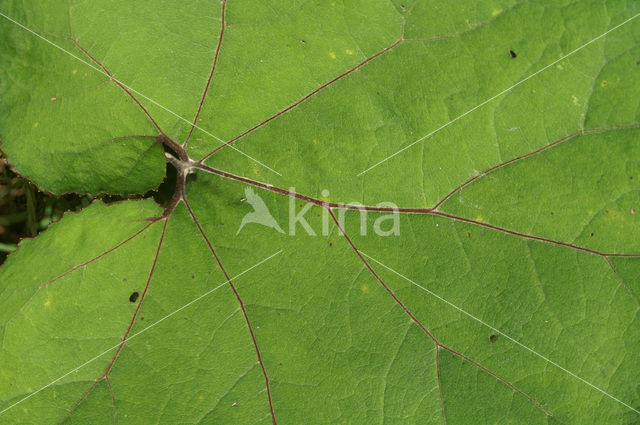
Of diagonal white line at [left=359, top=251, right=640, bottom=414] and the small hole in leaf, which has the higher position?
the small hole in leaf

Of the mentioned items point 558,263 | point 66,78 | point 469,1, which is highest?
point 66,78

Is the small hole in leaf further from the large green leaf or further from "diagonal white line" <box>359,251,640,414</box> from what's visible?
"diagonal white line" <box>359,251,640,414</box>

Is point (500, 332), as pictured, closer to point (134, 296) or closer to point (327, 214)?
point (327, 214)

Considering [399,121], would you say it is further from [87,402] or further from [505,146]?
[87,402]

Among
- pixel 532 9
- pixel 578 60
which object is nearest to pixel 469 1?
pixel 532 9

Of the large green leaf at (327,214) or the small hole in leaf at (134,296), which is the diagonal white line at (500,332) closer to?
the large green leaf at (327,214)

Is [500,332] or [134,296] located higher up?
[134,296]

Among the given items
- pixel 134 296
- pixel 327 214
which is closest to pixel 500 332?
pixel 327 214

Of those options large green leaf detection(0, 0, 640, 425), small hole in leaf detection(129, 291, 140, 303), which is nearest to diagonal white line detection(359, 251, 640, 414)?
large green leaf detection(0, 0, 640, 425)
